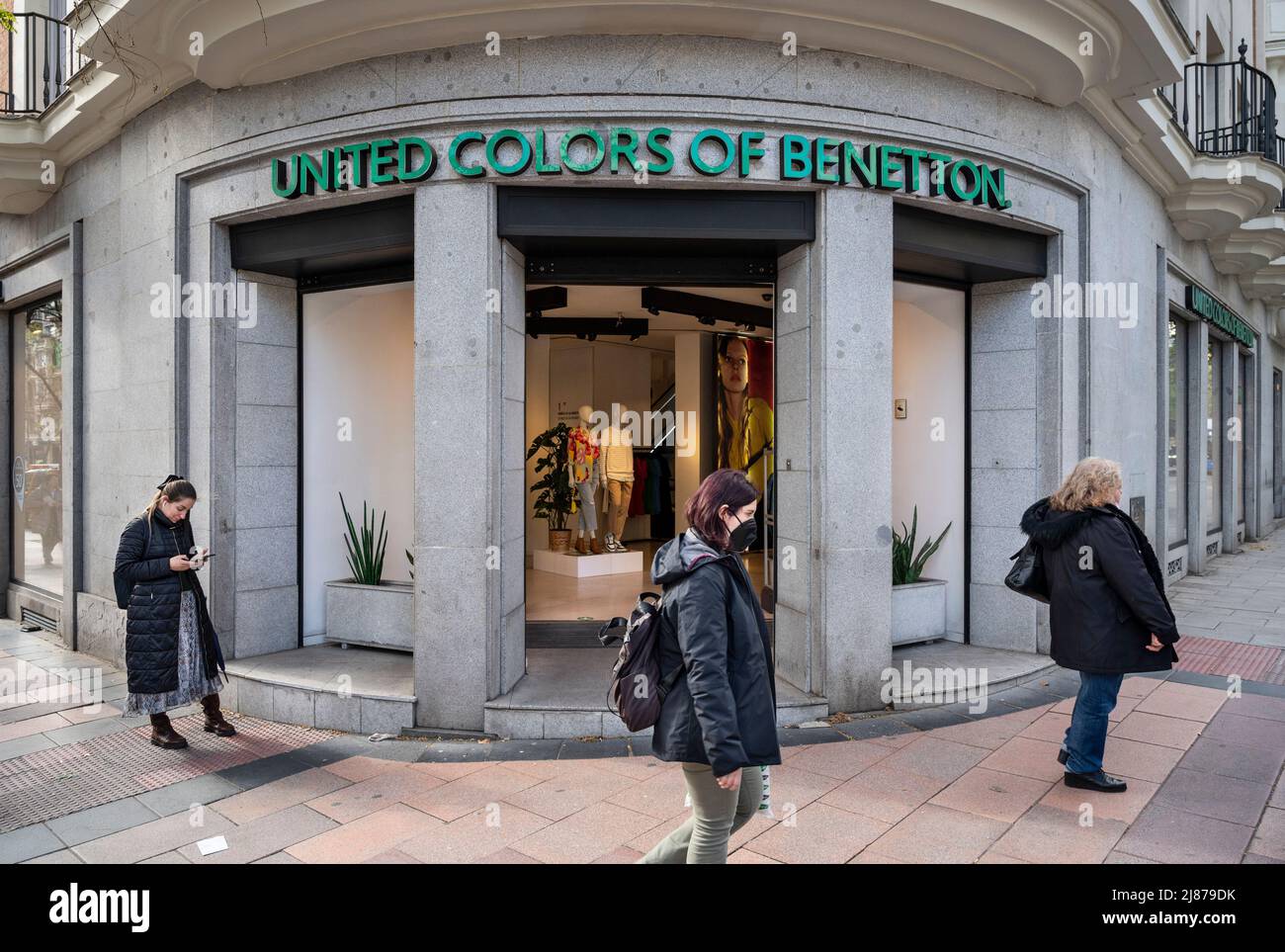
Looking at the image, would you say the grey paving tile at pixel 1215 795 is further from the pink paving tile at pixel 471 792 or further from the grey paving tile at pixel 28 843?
the grey paving tile at pixel 28 843

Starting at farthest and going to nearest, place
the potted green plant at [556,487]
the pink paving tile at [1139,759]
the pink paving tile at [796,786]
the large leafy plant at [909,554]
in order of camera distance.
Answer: the potted green plant at [556,487], the large leafy plant at [909,554], the pink paving tile at [1139,759], the pink paving tile at [796,786]

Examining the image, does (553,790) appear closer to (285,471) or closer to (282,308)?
(285,471)

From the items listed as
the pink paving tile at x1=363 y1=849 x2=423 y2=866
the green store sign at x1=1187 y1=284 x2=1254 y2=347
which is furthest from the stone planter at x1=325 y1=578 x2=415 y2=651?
the green store sign at x1=1187 y1=284 x2=1254 y2=347

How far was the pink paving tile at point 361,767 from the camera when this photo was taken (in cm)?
497

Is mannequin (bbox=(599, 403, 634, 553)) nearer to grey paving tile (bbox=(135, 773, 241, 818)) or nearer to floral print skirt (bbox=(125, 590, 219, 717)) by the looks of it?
floral print skirt (bbox=(125, 590, 219, 717))

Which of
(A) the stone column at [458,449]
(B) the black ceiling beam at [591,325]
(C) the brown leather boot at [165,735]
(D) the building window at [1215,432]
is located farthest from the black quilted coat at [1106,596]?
(D) the building window at [1215,432]

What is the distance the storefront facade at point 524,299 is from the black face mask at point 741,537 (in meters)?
2.86

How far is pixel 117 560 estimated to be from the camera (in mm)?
5336

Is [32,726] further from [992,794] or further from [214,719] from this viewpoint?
[992,794]

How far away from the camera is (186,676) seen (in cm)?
552

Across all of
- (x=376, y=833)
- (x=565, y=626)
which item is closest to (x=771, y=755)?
(x=376, y=833)

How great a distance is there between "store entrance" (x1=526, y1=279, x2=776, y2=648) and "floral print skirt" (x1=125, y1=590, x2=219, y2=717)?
2.68 m

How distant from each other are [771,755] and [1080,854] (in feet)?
6.57

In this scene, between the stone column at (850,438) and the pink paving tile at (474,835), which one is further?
the stone column at (850,438)
